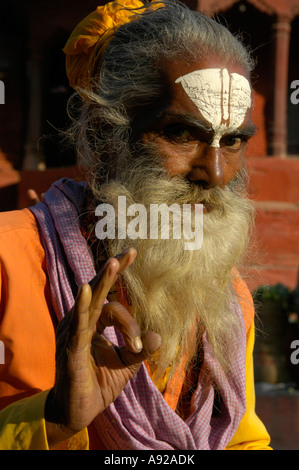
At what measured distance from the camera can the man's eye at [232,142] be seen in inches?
90.0

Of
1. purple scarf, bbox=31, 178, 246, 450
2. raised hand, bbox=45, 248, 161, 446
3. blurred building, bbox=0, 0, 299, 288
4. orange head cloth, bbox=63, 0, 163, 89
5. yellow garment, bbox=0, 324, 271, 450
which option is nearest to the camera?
raised hand, bbox=45, 248, 161, 446

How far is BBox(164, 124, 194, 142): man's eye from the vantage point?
221cm

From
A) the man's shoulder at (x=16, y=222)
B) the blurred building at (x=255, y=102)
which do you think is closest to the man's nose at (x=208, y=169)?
the man's shoulder at (x=16, y=222)

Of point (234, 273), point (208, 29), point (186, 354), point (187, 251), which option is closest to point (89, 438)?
point (186, 354)

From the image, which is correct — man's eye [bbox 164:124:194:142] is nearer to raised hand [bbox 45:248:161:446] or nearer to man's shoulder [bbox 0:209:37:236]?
man's shoulder [bbox 0:209:37:236]

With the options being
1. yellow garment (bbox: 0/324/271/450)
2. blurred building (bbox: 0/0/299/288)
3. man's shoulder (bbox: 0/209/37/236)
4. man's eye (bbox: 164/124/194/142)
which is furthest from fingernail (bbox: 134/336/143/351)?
blurred building (bbox: 0/0/299/288)

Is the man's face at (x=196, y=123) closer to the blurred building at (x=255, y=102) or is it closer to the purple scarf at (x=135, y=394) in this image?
the purple scarf at (x=135, y=394)

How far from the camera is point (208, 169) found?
2.18 metres

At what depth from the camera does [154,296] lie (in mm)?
2156

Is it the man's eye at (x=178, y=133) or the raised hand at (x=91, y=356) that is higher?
the man's eye at (x=178, y=133)

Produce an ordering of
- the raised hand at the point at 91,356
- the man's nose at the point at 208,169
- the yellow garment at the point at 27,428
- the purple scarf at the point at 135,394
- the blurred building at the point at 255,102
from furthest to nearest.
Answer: the blurred building at the point at 255,102, the man's nose at the point at 208,169, the purple scarf at the point at 135,394, the yellow garment at the point at 27,428, the raised hand at the point at 91,356

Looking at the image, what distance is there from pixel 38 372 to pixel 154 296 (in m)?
0.43

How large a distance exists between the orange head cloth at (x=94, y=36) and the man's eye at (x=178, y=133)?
1.32ft

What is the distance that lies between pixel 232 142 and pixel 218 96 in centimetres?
17
